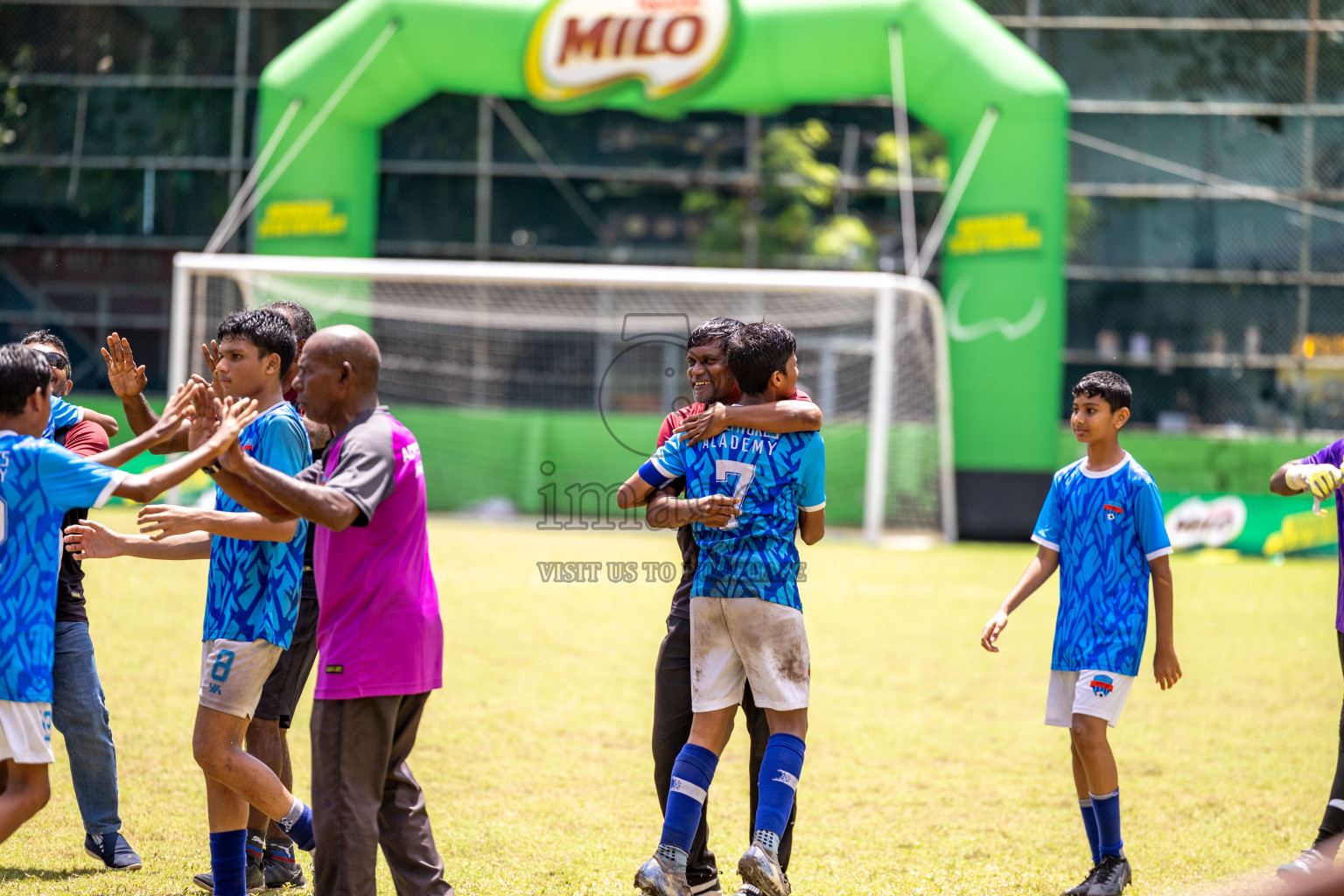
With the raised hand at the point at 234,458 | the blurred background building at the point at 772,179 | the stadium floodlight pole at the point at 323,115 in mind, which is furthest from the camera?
the blurred background building at the point at 772,179

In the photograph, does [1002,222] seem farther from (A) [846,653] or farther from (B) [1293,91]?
(A) [846,653]

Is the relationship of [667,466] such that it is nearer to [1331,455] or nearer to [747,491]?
[747,491]

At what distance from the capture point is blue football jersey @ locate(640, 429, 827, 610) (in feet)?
14.2

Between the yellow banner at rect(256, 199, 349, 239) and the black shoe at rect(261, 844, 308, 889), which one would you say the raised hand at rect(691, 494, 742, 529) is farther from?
the yellow banner at rect(256, 199, 349, 239)

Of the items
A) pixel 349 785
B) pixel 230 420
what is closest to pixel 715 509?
pixel 349 785

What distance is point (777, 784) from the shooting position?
428 cm

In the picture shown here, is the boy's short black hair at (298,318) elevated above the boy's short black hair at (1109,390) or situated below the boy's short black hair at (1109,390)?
above

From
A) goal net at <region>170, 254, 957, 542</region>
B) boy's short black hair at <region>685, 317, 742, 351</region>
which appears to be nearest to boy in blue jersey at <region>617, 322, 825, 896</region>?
boy's short black hair at <region>685, 317, 742, 351</region>

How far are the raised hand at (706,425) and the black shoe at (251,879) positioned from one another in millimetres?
2200

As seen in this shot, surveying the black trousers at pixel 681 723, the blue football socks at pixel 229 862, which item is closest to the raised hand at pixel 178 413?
the blue football socks at pixel 229 862

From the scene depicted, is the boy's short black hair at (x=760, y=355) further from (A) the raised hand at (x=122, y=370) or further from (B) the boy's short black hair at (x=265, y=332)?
(A) the raised hand at (x=122, y=370)

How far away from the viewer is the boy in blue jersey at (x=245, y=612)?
4.04 metres

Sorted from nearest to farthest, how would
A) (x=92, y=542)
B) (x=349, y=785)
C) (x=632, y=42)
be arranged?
1. (x=349, y=785)
2. (x=92, y=542)
3. (x=632, y=42)

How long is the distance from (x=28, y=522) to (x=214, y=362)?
81cm
